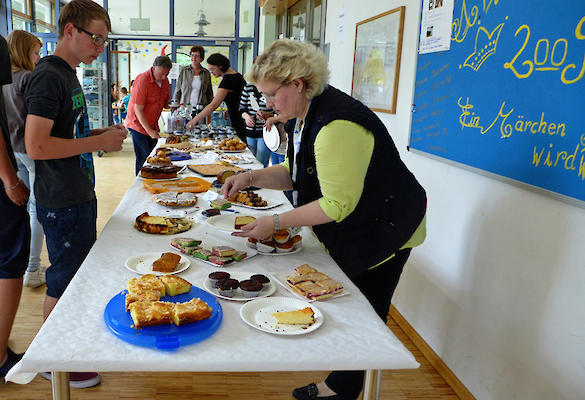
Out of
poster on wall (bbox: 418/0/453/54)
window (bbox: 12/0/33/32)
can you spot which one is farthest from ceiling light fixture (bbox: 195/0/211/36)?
poster on wall (bbox: 418/0/453/54)

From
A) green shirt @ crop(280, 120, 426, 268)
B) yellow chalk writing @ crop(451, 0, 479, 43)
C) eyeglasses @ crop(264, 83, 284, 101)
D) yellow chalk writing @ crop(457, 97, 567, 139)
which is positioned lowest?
green shirt @ crop(280, 120, 426, 268)

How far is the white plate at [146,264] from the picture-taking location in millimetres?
1306

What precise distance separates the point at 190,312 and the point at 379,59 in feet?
7.86

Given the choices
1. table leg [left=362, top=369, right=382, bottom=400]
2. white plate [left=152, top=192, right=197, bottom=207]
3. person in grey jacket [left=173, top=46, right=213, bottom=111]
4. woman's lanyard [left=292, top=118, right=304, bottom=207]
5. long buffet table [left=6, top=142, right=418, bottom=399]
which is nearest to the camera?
long buffet table [left=6, top=142, right=418, bottom=399]

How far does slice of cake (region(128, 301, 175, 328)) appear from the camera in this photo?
38.8 inches

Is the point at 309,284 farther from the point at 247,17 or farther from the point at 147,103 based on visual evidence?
the point at 247,17

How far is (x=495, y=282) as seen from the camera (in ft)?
5.75

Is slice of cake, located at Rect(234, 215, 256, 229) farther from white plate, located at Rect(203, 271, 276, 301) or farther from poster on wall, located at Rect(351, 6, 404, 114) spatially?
poster on wall, located at Rect(351, 6, 404, 114)

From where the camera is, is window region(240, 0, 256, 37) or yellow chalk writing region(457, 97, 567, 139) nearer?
yellow chalk writing region(457, 97, 567, 139)

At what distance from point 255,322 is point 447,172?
1391mm

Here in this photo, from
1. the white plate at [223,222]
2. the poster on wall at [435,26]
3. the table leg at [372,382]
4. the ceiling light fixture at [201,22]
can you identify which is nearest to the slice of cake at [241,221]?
the white plate at [223,222]

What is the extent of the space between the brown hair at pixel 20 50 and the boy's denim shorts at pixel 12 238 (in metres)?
0.89

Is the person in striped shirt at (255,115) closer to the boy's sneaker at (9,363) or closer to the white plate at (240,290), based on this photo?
the boy's sneaker at (9,363)

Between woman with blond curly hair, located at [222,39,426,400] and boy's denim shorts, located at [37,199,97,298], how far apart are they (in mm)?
762
